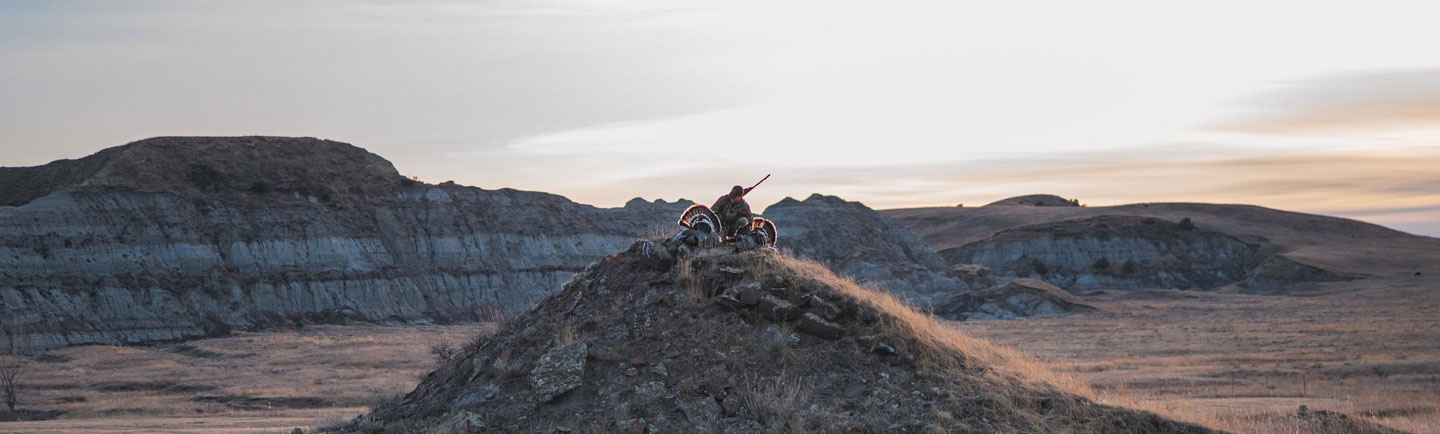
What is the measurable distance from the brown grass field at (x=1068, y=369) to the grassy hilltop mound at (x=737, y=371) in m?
0.67

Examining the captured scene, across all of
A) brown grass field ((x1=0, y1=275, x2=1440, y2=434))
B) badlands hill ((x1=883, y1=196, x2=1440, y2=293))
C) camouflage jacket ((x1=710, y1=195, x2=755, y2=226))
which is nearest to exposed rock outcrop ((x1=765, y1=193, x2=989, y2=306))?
brown grass field ((x1=0, y1=275, x2=1440, y2=434))

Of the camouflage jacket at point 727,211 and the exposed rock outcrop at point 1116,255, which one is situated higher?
the camouflage jacket at point 727,211

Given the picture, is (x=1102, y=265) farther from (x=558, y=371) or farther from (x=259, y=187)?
(x=558, y=371)

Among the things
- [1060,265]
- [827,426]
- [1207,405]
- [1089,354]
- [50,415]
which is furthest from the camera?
[1060,265]

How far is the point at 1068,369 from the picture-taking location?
30547 mm

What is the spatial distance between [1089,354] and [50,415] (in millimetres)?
34456

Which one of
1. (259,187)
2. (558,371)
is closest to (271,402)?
(558,371)

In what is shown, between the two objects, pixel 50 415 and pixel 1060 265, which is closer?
pixel 50 415

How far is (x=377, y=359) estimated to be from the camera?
4203 cm

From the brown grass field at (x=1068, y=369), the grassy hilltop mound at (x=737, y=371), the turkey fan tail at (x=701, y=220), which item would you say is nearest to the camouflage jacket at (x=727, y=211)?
the turkey fan tail at (x=701, y=220)

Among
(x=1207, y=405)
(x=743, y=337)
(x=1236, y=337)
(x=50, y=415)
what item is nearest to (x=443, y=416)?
(x=743, y=337)

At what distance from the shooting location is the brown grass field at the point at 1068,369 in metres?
19.5

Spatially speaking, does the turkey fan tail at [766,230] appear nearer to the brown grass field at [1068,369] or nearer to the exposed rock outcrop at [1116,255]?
the brown grass field at [1068,369]

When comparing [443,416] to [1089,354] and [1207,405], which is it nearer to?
[1207,405]
